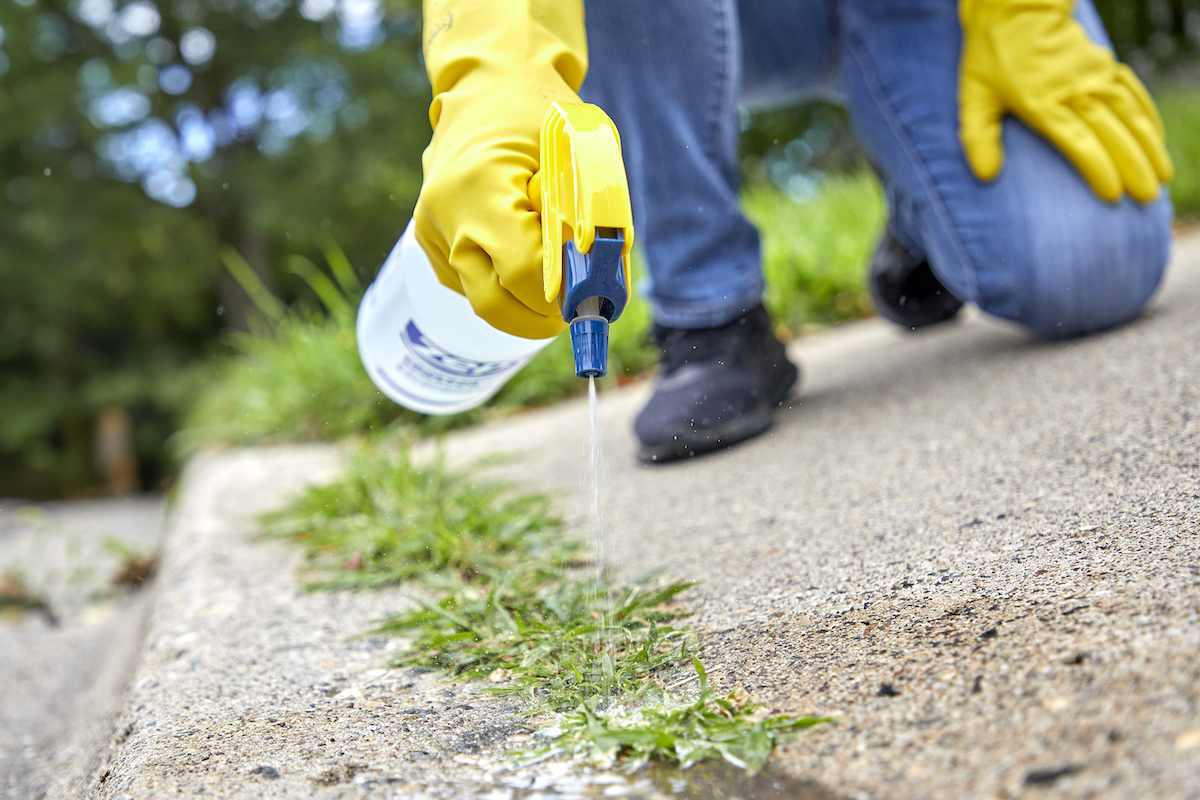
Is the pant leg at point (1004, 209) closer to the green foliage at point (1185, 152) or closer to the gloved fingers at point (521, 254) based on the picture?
the gloved fingers at point (521, 254)

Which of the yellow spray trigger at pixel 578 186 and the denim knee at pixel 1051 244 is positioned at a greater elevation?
the yellow spray trigger at pixel 578 186

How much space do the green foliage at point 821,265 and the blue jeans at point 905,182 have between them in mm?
1030

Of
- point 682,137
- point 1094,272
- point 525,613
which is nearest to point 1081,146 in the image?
point 1094,272

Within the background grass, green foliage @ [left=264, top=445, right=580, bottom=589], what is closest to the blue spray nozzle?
green foliage @ [left=264, top=445, right=580, bottom=589]

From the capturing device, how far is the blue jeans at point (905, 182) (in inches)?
53.9

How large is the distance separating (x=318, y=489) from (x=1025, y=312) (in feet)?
4.04

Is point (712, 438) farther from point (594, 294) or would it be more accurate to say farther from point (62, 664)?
point (62, 664)

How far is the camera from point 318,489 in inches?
57.8

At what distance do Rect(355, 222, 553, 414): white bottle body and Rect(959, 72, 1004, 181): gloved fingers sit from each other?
2.88 feet

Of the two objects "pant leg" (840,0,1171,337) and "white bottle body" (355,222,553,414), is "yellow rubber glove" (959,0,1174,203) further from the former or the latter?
"white bottle body" (355,222,553,414)

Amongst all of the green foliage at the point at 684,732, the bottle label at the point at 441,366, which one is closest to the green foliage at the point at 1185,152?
the bottle label at the point at 441,366

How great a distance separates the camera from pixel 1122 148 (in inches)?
56.4

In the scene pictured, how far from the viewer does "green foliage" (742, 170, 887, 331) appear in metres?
2.68

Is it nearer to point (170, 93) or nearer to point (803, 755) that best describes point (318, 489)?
point (803, 755)
